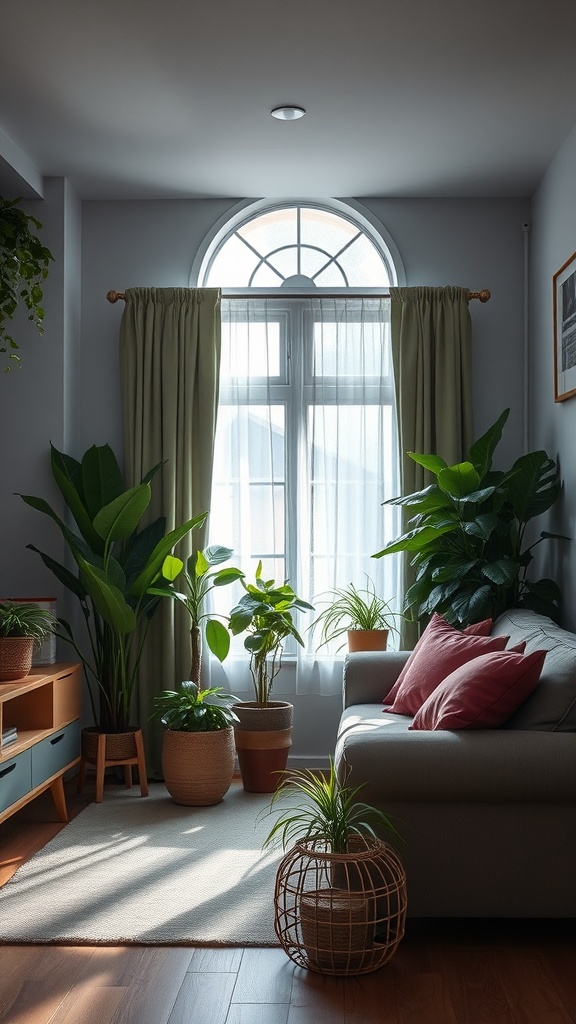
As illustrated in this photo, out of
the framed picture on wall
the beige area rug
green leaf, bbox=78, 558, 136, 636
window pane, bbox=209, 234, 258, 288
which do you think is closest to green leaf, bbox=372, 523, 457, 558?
the framed picture on wall

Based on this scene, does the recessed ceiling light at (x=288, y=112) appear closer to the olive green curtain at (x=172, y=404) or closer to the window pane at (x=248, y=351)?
the olive green curtain at (x=172, y=404)

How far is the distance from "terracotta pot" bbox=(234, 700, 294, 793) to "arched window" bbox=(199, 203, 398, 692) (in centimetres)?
45

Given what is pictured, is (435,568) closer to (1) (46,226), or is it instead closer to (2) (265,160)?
(2) (265,160)

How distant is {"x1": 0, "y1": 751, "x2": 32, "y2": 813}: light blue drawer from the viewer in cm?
344

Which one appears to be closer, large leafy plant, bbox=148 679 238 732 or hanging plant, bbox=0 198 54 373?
hanging plant, bbox=0 198 54 373

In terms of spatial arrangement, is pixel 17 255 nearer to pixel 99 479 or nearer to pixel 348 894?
pixel 99 479

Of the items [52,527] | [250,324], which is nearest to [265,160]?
[250,324]

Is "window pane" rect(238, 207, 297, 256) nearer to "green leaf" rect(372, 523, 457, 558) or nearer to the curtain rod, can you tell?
the curtain rod

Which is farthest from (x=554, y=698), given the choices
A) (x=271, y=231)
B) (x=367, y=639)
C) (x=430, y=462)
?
(x=271, y=231)

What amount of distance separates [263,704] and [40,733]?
1164 mm

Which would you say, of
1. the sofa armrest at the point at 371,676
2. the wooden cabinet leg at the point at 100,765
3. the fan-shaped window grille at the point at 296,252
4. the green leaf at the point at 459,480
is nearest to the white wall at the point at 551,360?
the green leaf at the point at 459,480

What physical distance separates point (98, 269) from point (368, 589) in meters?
2.19

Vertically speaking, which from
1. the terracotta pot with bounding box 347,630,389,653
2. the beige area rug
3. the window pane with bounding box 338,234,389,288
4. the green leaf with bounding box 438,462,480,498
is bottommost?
the beige area rug

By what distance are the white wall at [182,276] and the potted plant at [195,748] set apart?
470 millimetres
